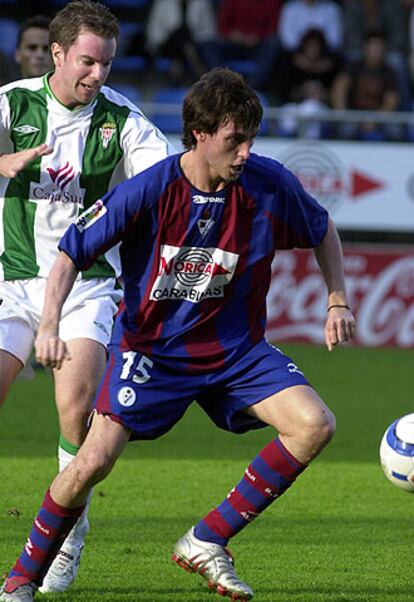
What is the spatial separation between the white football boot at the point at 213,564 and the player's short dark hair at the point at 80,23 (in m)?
2.10

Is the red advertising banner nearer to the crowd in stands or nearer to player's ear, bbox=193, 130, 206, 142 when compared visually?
the crowd in stands

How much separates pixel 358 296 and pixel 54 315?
11.7 metres

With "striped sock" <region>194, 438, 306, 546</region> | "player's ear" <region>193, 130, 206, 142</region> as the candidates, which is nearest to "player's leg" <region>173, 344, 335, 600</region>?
"striped sock" <region>194, 438, 306, 546</region>

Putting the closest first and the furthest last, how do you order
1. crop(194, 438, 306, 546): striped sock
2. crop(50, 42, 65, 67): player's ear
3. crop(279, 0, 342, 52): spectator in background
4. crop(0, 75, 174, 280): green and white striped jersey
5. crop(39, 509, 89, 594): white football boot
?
crop(194, 438, 306, 546): striped sock
crop(39, 509, 89, 594): white football boot
crop(50, 42, 65, 67): player's ear
crop(0, 75, 174, 280): green and white striped jersey
crop(279, 0, 342, 52): spectator in background

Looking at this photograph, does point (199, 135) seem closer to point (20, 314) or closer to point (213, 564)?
point (20, 314)

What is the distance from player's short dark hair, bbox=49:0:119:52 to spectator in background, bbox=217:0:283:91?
1198 cm

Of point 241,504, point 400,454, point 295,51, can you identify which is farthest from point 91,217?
point 295,51

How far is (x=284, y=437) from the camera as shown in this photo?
5324 mm

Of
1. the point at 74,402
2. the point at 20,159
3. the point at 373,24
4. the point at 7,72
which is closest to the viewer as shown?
the point at 20,159

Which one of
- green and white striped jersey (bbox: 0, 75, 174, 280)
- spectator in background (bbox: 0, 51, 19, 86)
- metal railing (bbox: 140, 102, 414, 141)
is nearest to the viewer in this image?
green and white striped jersey (bbox: 0, 75, 174, 280)

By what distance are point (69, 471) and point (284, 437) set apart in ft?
2.72

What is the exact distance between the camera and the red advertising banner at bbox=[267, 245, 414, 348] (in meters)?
16.3

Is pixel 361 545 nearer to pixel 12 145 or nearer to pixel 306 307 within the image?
pixel 12 145

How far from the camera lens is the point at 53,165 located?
239 inches
